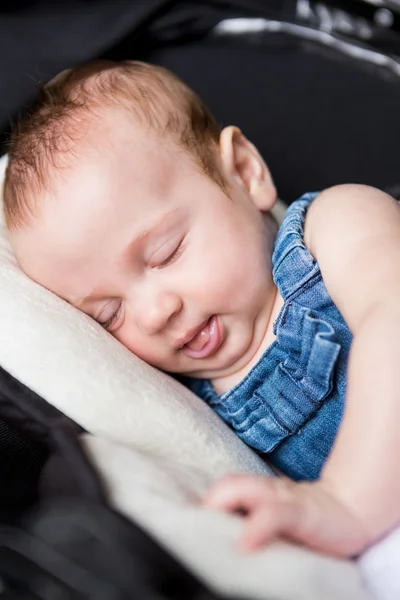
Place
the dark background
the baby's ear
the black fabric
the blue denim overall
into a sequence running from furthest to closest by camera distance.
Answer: the dark background, the baby's ear, the blue denim overall, the black fabric

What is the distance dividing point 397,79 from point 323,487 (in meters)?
0.96

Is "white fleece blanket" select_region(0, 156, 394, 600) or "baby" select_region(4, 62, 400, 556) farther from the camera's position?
"baby" select_region(4, 62, 400, 556)

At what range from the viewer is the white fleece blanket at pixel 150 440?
1.96ft

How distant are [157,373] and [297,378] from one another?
18 cm

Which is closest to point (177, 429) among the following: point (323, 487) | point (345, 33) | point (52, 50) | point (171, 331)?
point (171, 331)

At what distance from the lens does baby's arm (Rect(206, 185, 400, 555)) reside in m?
0.65

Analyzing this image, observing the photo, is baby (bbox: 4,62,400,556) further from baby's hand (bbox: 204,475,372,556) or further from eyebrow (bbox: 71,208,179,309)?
baby's hand (bbox: 204,475,372,556)

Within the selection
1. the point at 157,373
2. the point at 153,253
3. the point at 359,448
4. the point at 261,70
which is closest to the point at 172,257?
the point at 153,253

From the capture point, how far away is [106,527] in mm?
589

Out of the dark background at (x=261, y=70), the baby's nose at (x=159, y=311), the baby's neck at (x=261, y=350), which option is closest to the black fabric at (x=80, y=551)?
the baby's nose at (x=159, y=311)

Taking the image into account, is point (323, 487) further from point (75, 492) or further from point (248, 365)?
point (248, 365)


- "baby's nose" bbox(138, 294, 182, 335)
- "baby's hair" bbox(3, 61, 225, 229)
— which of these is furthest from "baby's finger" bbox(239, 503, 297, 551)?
"baby's hair" bbox(3, 61, 225, 229)

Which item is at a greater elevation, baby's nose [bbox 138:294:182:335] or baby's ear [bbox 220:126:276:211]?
baby's ear [bbox 220:126:276:211]

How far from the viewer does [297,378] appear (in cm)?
100
